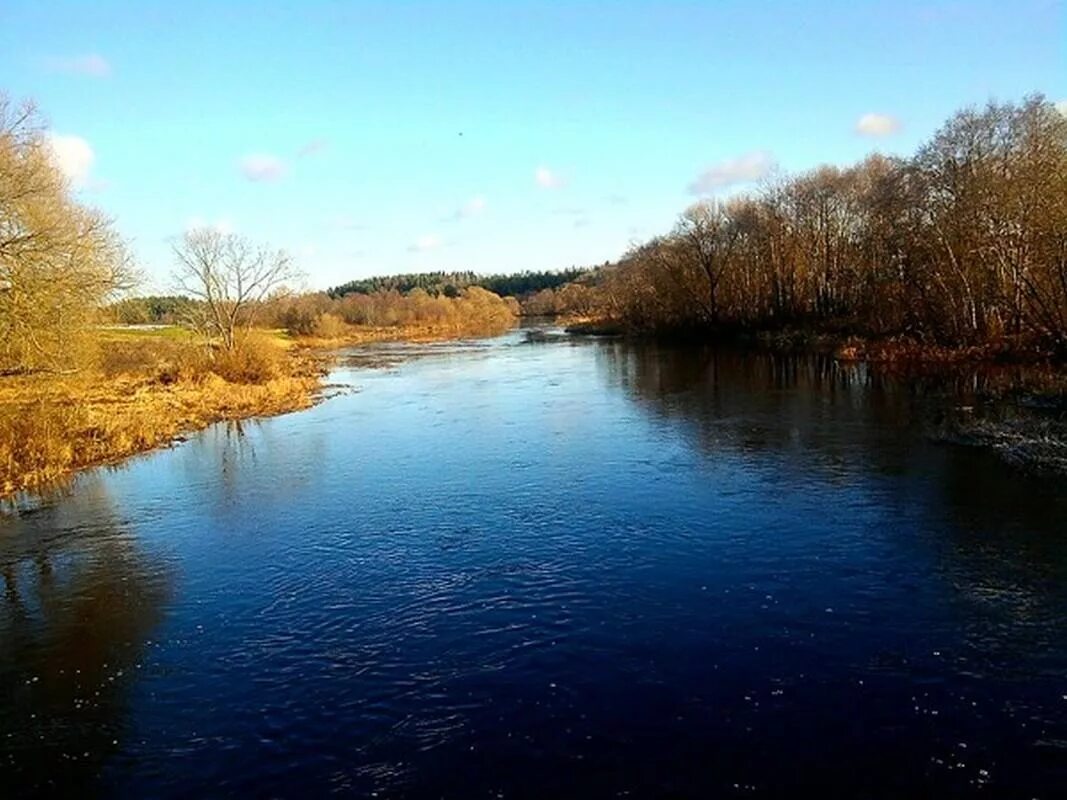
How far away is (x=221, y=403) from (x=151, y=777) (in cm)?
2943

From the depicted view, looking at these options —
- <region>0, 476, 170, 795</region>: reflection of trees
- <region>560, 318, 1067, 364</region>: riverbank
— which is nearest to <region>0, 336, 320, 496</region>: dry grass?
<region>0, 476, 170, 795</region>: reflection of trees

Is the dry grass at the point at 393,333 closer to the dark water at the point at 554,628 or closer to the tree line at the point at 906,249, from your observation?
the tree line at the point at 906,249

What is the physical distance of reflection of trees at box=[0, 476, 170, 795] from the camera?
800 cm

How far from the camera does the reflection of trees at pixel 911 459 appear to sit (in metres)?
10.7

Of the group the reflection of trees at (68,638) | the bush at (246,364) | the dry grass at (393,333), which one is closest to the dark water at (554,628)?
the reflection of trees at (68,638)

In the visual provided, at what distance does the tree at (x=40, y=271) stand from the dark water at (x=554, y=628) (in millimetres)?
4063

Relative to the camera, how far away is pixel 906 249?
42.1m

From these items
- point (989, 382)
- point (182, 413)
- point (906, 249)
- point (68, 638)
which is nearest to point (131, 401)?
point (182, 413)

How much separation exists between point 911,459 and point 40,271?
2283 centimetres

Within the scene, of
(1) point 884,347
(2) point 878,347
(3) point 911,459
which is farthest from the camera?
(2) point 878,347

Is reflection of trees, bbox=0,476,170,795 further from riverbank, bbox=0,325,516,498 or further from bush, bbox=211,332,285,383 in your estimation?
bush, bbox=211,332,285,383

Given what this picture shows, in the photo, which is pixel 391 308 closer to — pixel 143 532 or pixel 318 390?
pixel 318 390

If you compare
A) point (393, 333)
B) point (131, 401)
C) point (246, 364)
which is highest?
point (393, 333)

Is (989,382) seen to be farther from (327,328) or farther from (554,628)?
(327,328)
